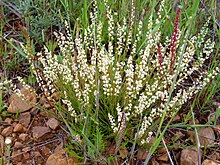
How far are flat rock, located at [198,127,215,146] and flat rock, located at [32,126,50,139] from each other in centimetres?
86

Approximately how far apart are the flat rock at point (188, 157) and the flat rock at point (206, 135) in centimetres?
10

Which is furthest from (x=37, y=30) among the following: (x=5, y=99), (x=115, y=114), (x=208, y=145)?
(x=208, y=145)

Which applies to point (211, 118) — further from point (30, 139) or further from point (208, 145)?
point (30, 139)

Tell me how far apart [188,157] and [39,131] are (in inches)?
32.9

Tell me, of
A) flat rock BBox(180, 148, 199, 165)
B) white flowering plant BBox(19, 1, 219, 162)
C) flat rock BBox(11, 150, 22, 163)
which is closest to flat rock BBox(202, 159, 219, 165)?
flat rock BBox(180, 148, 199, 165)

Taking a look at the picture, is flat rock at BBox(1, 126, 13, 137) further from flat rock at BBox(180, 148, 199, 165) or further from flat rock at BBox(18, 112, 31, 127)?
flat rock at BBox(180, 148, 199, 165)

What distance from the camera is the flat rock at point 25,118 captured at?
Answer: 1773 millimetres

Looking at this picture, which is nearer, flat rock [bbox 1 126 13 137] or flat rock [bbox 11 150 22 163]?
flat rock [bbox 11 150 22 163]

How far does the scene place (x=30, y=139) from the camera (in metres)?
1.70

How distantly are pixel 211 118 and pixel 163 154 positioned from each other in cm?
35

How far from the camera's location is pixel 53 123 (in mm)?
1725

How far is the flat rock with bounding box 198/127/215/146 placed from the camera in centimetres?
167

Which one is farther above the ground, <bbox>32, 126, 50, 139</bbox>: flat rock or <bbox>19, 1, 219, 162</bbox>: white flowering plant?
<bbox>19, 1, 219, 162</bbox>: white flowering plant

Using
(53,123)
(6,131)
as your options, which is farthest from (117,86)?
(6,131)
